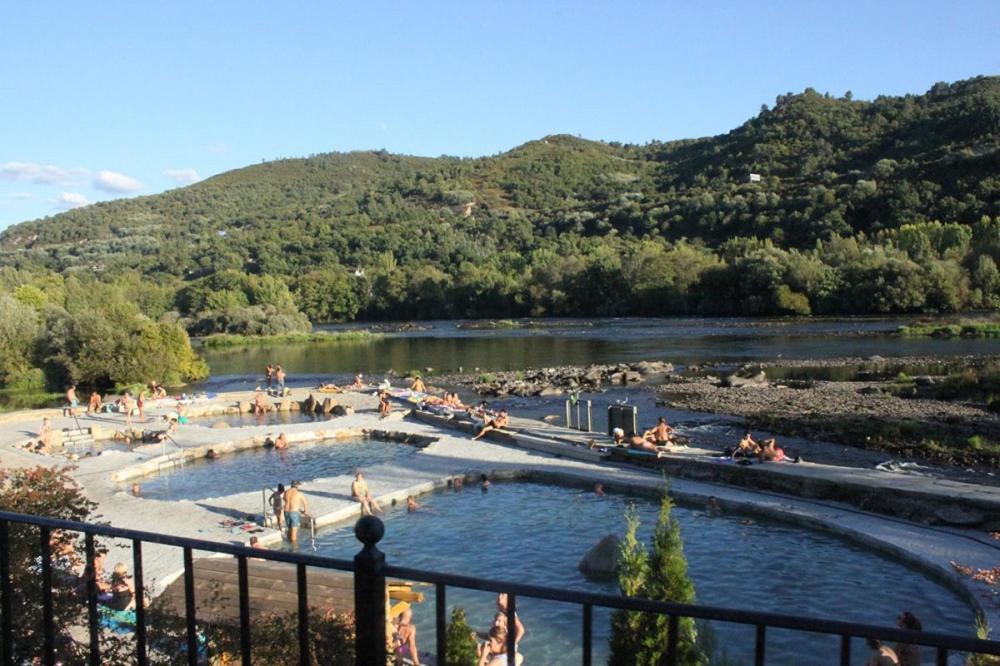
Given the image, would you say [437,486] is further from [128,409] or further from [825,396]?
[825,396]

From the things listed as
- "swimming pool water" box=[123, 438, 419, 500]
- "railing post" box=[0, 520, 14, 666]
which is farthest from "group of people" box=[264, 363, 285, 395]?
"railing post" box=[0, 520, 14, 666]

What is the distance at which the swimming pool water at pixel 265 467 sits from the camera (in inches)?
791

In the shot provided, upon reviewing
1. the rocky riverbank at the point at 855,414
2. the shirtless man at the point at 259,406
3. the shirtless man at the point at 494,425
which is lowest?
the shirtless man at the point at 259,406

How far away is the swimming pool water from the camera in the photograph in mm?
20094

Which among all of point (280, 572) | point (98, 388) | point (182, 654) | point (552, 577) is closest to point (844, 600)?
point (552, 577)

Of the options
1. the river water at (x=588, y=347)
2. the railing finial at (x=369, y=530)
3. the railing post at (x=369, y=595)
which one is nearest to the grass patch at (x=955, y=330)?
the river water at (x=588, y=347)

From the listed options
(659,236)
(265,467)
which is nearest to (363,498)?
(265,467)

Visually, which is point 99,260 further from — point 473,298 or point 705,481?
point 705,481

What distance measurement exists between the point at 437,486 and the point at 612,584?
7.12 metres

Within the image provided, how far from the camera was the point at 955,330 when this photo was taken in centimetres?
5256

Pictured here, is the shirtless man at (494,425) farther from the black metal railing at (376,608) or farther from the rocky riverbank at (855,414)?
the black metal railing at (376,608)

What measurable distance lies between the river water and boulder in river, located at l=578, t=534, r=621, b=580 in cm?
3315

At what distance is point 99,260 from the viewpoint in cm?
14538

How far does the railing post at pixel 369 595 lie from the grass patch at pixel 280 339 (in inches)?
2821
